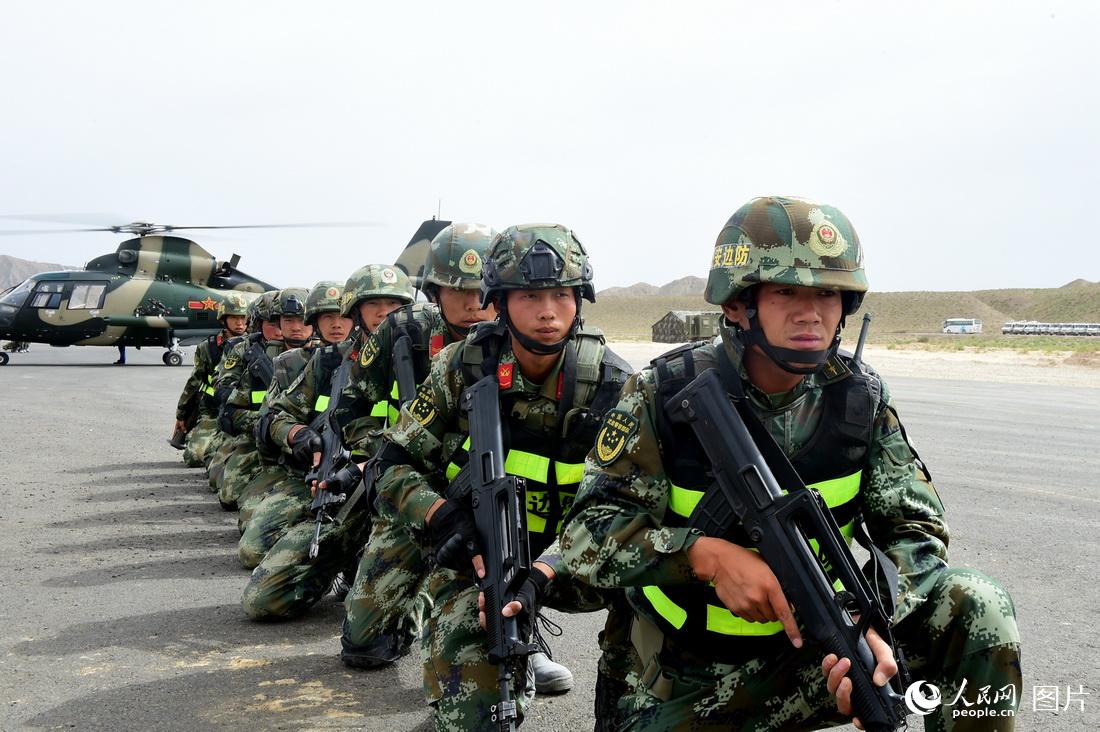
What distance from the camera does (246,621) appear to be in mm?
5891

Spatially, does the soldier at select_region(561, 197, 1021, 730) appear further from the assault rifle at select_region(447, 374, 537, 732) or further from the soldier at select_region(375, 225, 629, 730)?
the soldier at select_region(375, 225, 629, 730)

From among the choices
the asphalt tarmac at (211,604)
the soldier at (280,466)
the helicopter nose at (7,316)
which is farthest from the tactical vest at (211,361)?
the helicopter nose at (7,316)

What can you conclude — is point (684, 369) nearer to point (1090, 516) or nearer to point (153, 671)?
point (153, 671)

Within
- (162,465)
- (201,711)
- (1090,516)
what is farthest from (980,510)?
(162,465)

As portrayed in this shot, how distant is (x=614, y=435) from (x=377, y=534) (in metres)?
2.48

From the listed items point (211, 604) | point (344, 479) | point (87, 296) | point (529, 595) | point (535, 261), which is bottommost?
point (211, 604)

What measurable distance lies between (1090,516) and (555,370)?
604 cm

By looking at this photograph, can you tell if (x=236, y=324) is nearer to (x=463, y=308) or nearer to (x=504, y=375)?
(x=463, y=308)

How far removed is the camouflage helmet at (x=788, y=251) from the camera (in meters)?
3.01

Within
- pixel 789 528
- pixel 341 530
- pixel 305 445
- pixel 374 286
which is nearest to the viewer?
pixel 789 528

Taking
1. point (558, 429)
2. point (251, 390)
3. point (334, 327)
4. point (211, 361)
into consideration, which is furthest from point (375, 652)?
point (211, 361)

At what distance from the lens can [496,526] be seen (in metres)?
3.69

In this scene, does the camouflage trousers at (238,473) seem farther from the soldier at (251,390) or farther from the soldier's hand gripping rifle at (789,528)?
the soldier's hand gripping rifle at (789,528)

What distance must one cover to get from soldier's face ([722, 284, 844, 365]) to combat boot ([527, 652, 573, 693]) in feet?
7.39
